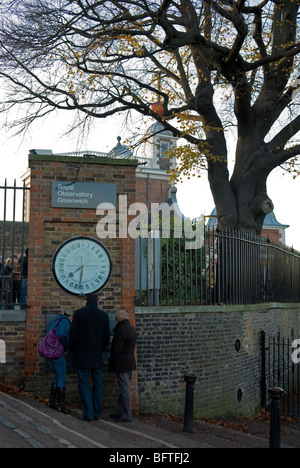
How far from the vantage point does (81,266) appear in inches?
375

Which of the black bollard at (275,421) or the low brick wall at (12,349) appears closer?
the black bollard at (275,421)

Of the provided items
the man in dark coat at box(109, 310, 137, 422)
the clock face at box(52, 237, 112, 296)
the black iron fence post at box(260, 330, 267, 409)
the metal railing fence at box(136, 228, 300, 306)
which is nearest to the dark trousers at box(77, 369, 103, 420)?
the man in dark coat at box(109, 310, 137, 422)

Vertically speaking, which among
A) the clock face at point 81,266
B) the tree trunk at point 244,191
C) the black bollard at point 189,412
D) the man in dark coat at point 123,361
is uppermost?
the tree trunk at point 244,191

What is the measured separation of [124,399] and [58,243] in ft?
8.67

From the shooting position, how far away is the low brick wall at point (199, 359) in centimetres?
985

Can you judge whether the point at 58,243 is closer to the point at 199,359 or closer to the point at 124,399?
the point at 124,399

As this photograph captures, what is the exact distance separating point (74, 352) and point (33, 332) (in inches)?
44.7

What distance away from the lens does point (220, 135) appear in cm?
1578

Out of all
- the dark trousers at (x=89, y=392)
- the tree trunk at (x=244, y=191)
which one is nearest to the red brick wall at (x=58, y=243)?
the dark trousers at (x=89, y=392)

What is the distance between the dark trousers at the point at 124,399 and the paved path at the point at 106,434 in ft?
0.57

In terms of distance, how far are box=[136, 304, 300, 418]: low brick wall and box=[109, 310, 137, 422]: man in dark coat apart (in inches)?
41.3

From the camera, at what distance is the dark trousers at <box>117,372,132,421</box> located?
8.56m

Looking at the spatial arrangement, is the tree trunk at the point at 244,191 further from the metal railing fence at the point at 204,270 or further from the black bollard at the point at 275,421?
the black bollard at the point at 275,421

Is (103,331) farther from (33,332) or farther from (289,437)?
(289,437)
